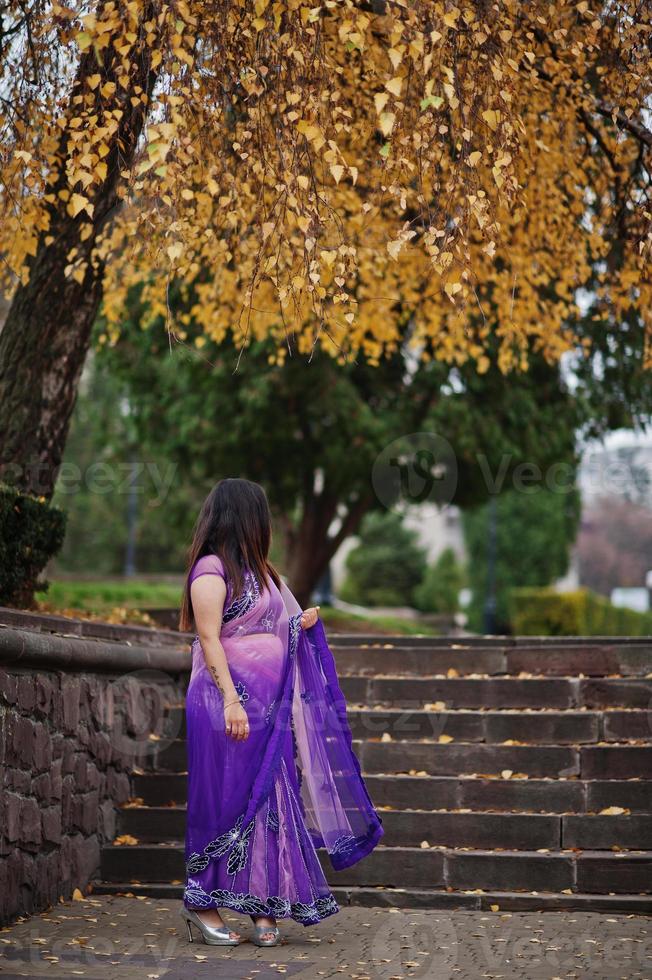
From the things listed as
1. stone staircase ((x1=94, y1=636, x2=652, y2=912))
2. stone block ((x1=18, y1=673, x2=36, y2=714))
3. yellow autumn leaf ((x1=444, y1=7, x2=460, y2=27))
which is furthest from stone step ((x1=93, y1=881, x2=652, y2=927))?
yellow autumn leaf ((x1=444, y1=7, x2=460, y2=27))

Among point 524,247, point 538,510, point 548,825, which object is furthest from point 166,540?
point 548,825

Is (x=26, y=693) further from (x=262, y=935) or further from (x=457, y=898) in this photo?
(x=457, y=898)

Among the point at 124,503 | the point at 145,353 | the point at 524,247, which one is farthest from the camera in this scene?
the point at 124,503

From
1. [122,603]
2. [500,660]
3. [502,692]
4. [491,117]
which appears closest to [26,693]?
[502,692]

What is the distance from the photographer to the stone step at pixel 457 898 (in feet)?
20.2

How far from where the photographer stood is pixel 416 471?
57.0 feet

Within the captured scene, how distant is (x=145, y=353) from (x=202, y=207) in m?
9.33

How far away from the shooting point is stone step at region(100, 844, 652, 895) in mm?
6383

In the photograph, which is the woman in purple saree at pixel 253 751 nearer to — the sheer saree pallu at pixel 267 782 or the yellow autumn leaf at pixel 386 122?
the sheer saree pallu at pixel 267 782

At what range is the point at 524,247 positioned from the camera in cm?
929

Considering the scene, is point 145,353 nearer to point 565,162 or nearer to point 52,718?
point 565,162

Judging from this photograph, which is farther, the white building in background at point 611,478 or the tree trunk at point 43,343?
the white building in background at point 611,478

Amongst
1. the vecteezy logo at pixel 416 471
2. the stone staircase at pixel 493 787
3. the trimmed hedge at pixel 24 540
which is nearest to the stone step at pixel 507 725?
the stone staircase at pixel 493 787

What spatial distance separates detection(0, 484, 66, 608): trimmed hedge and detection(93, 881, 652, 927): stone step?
1.81 m
